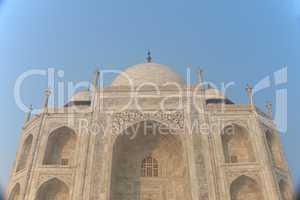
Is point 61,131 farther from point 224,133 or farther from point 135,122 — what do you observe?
point 224,133

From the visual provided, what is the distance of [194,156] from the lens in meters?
15.6

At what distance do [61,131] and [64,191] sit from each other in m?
3.35

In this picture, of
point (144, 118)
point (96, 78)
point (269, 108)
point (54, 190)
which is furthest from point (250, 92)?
point (54, 190)

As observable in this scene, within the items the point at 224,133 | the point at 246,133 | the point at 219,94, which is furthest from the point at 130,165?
the point at 219,94

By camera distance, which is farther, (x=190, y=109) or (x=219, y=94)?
(x=219, y=94)

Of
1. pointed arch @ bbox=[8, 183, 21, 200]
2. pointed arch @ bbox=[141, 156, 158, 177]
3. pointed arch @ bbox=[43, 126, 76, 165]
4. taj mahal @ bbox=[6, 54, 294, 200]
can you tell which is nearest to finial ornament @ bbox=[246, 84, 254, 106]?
taj mahal @ bbox=[6, 54, 294, 200]

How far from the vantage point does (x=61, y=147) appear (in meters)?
17.1

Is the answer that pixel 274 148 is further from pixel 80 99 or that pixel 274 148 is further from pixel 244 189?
pixel 80 99

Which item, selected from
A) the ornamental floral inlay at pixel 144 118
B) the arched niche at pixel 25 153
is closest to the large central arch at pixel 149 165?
the ornamental floral inlay at pixel 144 118

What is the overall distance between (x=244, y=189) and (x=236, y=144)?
260 cm

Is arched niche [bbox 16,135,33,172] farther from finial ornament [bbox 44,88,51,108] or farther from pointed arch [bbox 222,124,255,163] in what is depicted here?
pointed arch [bbox 222,124,255,163]

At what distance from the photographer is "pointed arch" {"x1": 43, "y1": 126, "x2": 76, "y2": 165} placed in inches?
650

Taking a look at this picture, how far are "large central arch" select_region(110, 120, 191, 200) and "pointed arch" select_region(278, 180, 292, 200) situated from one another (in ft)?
15.5

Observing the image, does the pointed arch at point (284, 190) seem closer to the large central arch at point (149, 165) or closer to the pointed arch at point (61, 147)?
the large central arch at point (149, 165)
